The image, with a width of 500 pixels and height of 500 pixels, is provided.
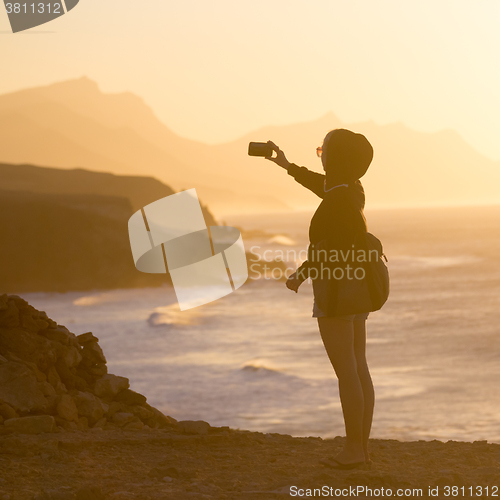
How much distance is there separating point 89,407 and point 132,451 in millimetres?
885

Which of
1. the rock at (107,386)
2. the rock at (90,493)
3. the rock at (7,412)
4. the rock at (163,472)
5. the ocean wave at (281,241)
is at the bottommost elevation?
the rock at (90,493)

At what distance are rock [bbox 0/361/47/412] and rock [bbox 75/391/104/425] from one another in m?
0.32

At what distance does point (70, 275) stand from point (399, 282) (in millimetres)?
52685

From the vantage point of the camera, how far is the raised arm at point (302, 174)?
4.16m

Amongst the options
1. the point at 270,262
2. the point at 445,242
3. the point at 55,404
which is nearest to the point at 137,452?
the point at 55,404

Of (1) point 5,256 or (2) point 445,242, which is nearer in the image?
(1) point 5,256

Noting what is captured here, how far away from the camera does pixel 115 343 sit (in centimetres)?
5700

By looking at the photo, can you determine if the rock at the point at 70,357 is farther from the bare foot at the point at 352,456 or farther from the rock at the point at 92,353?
the bare foot at the point at 352,456

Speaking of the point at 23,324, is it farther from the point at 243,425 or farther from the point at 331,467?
the point at 243,425

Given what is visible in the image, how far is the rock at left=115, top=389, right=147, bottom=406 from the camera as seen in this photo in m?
6.02

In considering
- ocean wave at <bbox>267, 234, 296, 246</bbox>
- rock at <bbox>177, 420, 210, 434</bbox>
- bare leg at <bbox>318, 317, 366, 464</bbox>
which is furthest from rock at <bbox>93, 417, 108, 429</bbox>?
ocean wave at <bbox>267, 234, 296, 246</bbox>

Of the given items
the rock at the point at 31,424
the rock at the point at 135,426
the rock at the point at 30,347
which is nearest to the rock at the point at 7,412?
the rock at the point at 31,424

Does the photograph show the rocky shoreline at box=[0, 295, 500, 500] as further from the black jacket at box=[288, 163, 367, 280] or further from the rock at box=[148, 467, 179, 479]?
the black jacket at box=[288, 163, 367, 280]

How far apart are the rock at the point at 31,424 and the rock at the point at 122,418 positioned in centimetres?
63
